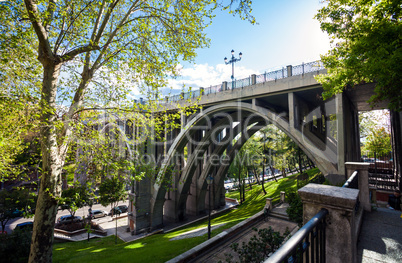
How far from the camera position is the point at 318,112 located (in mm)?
16016

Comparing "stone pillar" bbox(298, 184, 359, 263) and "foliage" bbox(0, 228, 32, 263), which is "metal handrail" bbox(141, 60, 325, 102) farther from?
"foliage" bbox(0, 228, 32, 263)

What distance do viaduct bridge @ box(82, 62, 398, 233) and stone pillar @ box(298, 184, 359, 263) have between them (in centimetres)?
305

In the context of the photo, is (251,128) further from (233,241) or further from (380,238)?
(380,238)

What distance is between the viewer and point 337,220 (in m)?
→ 2.20

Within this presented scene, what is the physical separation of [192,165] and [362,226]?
56.1 feet

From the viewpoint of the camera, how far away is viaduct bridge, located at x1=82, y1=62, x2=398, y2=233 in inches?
424

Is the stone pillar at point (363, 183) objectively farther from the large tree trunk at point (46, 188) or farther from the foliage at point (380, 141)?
the foliage at point (380, 141)

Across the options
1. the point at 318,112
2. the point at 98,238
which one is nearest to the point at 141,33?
the point at 318,112

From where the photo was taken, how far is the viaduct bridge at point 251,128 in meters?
10.8

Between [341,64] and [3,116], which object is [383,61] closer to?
[341,64]

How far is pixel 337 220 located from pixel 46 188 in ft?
21.7

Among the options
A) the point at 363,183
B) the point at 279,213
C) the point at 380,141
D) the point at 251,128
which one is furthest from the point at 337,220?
the point at 380,141

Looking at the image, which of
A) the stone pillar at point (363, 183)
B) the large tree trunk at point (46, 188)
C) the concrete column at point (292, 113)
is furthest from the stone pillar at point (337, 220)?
the concrete column at point (292, 113)

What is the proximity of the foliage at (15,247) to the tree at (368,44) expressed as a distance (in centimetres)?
1603
